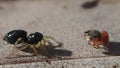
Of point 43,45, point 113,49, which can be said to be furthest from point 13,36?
point 113,49

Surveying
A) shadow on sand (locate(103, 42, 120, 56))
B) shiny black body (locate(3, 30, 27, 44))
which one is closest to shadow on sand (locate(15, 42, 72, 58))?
shiny black body (locate(3, 30, 27, 44))

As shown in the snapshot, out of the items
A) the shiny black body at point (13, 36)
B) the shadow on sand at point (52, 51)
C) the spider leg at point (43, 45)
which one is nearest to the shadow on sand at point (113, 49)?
the shadow on sand at point (52, 51)

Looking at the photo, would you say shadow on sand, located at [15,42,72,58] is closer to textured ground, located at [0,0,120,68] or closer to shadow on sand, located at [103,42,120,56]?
textured ground, located at [0,0,120,68]

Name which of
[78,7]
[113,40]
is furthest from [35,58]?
[78,7]

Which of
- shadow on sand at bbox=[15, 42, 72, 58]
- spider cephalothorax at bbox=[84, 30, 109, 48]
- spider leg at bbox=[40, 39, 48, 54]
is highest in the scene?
spider cephalothorax at bbox=[84, 30, 109, 48]

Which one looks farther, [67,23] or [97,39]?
[67,23]

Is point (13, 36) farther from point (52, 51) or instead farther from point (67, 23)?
point (67, 23)

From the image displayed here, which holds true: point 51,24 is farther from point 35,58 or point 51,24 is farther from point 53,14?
point 35,58
